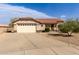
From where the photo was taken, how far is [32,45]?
352 inches

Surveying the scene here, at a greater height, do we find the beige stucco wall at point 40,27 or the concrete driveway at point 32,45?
the beige stucco wall at point 40,27

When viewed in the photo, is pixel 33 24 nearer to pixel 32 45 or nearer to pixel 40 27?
pixel 40 27

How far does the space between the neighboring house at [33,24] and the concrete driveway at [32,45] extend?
14 centimetres

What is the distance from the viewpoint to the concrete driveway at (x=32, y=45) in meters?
8.86

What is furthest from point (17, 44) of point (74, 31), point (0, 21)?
point (74, 31)

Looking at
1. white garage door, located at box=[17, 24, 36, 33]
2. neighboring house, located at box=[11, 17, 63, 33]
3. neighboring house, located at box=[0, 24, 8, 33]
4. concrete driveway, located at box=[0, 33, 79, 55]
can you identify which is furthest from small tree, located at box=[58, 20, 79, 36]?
neighboring house, located at box=[0, 24, 8, 33]

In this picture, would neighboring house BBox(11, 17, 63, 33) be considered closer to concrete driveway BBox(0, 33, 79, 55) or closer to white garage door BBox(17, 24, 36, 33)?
white garage door BBox(17, 24, 36, 33)

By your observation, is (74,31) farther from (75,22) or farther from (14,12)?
(14,12)

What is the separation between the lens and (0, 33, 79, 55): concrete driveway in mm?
8859

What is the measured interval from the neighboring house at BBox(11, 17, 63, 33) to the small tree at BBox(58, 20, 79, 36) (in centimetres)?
13

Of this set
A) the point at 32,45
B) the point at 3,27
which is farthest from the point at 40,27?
the point at 3,27

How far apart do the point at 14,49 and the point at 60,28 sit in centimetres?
123

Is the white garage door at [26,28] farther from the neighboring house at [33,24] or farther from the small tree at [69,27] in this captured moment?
the small tree at [69,27]

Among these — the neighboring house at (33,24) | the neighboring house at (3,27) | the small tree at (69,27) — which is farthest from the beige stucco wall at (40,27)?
the neighboring house at (3,27)
